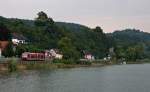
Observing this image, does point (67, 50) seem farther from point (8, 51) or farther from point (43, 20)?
point (43, 20)

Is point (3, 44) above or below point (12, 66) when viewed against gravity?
above

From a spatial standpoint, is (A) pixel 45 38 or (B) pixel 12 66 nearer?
(B) pixel 12 66

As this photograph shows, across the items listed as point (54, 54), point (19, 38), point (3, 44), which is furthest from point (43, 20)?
point (3, 44)

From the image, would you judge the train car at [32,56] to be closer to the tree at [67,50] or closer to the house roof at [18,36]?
the tree at [67,50]

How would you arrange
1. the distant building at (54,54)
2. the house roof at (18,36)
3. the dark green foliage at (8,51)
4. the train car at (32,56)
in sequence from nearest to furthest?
1. the dark green foliage at (8,51)
2. the train car at (32,56)
3. the distant building at (54,54)
4. the house roof at (18,36)

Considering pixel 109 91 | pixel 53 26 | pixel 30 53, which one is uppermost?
pixel 53 26

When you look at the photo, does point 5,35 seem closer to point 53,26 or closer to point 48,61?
point 48,61

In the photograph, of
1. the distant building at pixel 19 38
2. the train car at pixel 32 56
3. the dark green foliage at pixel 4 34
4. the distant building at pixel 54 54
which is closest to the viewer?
the train car at pixel 32 56

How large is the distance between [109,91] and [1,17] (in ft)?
453

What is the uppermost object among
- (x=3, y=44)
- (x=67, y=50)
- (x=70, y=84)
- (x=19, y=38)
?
(x=19, y=38)

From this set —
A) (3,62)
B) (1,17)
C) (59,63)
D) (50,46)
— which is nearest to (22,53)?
(59,63)

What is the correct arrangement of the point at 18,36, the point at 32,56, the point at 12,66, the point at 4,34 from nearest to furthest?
the point at 12,66, the point at 32,56, the point at 4,34, the point at 18,36

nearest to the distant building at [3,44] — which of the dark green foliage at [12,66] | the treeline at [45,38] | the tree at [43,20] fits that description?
the treeline at [45,38]

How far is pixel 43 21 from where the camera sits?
17700 centimetres
